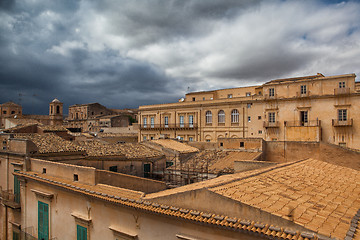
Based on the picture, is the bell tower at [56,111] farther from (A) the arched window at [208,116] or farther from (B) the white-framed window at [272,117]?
(B) the white-framed window at [272,117]

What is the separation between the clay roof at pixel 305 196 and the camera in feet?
18.4

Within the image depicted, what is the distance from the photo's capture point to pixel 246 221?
582 centimetres

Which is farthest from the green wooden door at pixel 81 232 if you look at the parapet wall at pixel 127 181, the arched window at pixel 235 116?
the arched window at pixel 235 116

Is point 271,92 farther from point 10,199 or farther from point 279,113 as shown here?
point 10,199

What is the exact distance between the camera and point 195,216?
660 centimetres

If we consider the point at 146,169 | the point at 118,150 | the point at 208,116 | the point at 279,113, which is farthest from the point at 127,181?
the point at 208,116

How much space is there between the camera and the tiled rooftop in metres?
17.7

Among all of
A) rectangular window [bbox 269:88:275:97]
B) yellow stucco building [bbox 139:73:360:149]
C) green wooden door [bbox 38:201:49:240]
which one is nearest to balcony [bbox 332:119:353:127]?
yellow stucco building [bbox 139:73:360:149]

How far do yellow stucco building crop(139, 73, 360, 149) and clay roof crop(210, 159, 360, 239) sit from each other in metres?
19.5

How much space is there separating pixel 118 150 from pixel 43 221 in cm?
768

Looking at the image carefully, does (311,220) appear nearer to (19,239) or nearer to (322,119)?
(19,239)

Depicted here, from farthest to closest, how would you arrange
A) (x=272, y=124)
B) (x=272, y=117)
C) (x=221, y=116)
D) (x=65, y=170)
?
(x=221, y=116)
(x=272, y=117)
(x=272, y=124)
(x=65, y=170)

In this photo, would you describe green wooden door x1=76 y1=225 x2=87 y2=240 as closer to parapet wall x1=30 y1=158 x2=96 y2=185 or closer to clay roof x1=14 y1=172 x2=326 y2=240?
clay roof x1=14 y1=172 x2=326 y2=240

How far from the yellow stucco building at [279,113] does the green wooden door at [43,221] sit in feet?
63.8
